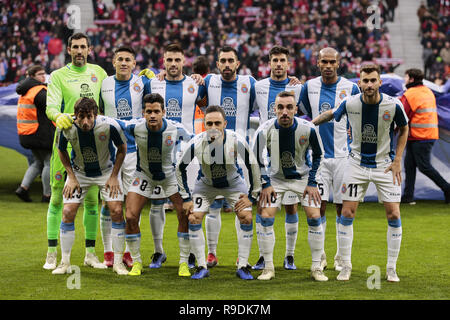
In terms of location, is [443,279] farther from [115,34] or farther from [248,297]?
[115,34]

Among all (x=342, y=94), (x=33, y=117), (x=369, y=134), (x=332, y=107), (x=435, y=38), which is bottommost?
(x=33, y=117)

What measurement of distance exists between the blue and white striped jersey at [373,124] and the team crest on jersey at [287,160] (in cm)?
51

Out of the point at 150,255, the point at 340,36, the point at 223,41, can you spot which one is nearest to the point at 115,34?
the point at 223,41

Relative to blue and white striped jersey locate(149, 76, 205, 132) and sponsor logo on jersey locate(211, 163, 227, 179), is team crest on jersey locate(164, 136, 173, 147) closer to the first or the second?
sponsor logo on jersey locate(211, 163, 227, 179)

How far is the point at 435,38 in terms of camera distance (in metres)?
22.0

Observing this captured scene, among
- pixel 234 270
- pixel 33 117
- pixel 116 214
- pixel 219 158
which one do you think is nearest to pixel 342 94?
pixel 219 158

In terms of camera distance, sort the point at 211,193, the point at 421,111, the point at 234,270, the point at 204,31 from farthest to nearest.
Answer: the point at 204,31, the point at 421,111, the point at 234,270, the point at 211,193

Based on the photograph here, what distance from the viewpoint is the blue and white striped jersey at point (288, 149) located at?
5.65 m

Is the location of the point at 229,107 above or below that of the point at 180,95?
below

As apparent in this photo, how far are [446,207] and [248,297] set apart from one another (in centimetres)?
567

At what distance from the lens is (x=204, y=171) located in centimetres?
577

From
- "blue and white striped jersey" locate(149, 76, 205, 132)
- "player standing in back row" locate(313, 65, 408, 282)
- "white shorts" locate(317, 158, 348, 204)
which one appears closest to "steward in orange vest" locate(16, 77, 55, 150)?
"blue and white striped jersey" locate(149, 76, 205, 132)

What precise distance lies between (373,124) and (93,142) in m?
2.34

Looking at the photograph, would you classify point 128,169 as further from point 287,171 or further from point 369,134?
point 369,134
